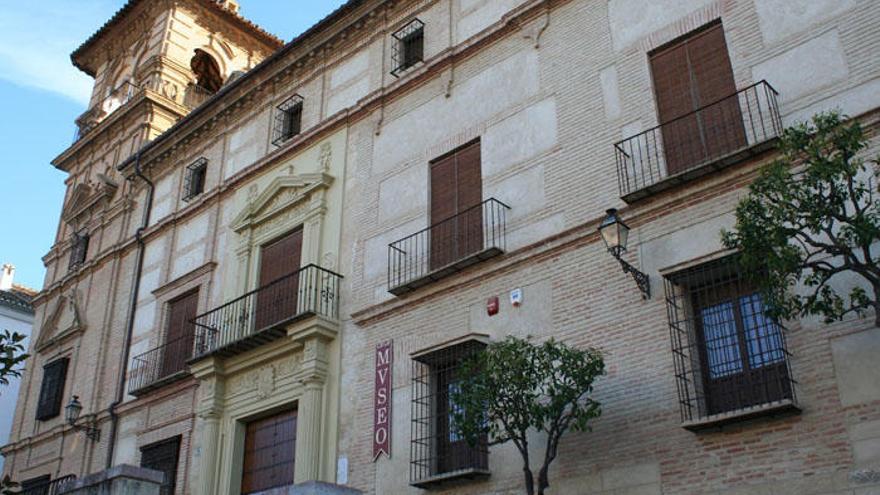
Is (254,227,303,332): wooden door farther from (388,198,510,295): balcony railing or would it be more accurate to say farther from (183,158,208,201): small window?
(183,158,208,201): small window

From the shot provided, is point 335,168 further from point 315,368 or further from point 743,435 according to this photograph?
point 743,435

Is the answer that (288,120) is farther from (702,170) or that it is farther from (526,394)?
(526,394)

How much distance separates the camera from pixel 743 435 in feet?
31.8

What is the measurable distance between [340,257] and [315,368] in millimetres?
2031

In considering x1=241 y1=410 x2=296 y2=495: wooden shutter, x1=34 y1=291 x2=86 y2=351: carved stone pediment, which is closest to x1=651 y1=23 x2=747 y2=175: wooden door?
x1=241 y1=410 x2=296 y2=495: wooden shutter

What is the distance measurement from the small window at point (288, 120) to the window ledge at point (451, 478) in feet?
28.2

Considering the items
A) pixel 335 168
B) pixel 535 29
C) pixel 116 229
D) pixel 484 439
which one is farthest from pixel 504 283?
pixel 116 229

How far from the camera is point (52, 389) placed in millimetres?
21938

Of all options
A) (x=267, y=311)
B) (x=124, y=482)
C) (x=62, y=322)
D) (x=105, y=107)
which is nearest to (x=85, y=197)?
(x=105, y=107)

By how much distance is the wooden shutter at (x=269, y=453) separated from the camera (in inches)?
600

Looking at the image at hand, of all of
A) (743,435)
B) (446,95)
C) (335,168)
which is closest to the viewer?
(743,435)

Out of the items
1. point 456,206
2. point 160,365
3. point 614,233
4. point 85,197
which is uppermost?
point 85,197

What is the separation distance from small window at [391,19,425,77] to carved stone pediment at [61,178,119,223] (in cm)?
991

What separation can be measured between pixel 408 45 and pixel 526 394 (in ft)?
28.3
